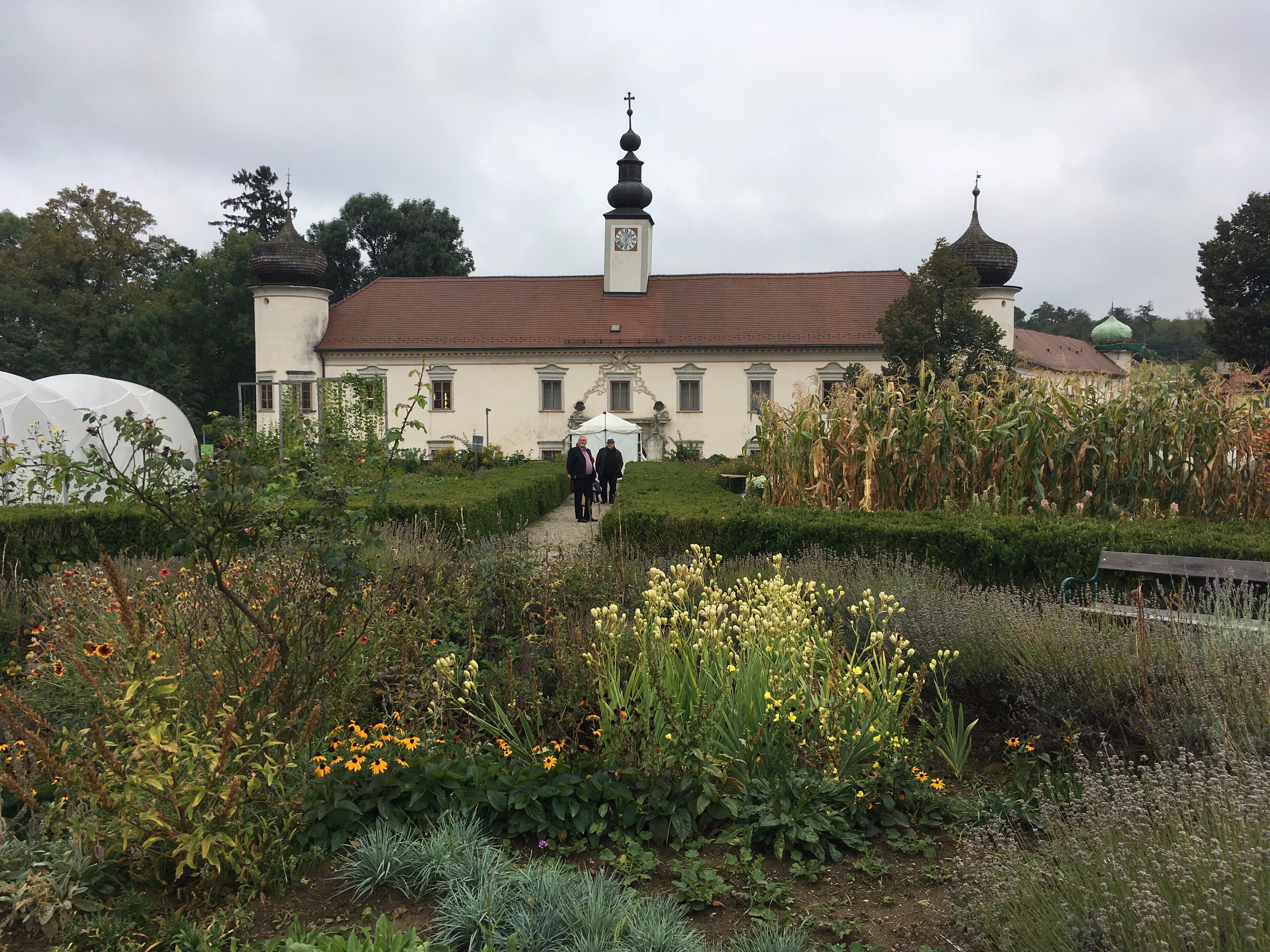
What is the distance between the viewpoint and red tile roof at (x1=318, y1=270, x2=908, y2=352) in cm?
3406

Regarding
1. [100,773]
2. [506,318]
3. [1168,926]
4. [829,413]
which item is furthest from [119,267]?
[1168,926]

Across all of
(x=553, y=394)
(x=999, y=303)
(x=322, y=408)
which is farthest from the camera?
(x=553, y=394)

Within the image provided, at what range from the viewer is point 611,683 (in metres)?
3.91

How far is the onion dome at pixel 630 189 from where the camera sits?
36062 mm

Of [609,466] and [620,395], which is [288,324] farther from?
[609,466]

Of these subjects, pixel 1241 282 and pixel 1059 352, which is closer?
pixel 1241 282

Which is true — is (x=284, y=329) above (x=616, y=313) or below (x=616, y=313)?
below

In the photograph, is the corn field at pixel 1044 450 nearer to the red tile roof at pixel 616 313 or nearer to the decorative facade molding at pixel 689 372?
the decorative facade molding at pixel 689 372

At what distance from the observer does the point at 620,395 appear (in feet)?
113

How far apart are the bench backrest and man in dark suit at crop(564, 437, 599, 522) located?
9948 mm

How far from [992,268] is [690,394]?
1206 cm

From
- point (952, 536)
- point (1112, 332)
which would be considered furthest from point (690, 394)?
point (1112, 332)

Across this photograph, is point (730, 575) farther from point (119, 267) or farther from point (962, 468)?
point (119, 267)

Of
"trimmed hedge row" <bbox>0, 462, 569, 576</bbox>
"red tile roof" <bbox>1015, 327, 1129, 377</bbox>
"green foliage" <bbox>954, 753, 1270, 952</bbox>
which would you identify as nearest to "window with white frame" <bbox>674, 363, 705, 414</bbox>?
"red tile roof" <bbox>1015, 327, 1129, 377</bbox>
